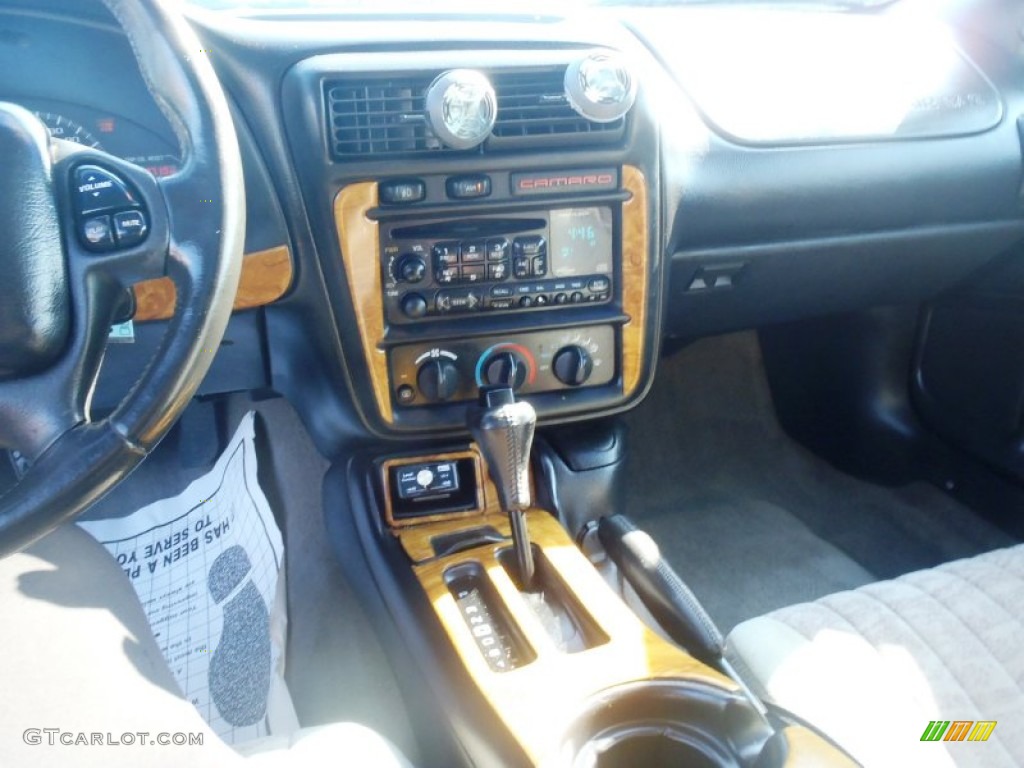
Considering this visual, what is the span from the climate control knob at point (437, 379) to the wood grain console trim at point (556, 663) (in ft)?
0.73

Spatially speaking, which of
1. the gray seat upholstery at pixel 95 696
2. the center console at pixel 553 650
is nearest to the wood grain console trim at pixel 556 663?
the center console at pixel 553 650

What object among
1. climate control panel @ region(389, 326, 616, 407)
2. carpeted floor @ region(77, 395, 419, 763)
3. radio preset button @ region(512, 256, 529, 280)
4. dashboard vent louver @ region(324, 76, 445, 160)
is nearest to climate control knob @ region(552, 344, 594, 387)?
climate control panel @ region(389, 326, 616, 407)

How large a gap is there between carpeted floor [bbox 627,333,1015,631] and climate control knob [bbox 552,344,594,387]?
0.64 meters

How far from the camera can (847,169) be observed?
1.36 metres

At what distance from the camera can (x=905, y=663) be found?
103 centimetres

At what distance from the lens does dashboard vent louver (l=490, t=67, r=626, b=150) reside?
1.07 meters

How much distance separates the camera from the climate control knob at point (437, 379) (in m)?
1.14

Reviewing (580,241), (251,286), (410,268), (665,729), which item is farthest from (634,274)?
(665,729)

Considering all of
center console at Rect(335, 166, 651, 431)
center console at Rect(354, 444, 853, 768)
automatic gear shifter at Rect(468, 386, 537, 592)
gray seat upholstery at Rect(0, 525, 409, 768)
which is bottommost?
center console at Rect(354, 444, 853, 768)

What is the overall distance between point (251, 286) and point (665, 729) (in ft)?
2.15

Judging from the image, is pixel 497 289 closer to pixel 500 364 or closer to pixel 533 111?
pixel 500 364

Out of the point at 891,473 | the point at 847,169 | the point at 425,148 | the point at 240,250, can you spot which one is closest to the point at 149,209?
the point at 240,250

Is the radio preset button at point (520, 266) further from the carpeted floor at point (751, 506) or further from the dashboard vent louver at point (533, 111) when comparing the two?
the carpeted floor at point (751, 506)

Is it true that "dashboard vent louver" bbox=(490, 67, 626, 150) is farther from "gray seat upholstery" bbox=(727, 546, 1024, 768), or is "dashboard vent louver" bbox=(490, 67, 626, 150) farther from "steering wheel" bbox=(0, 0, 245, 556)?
"gray seat upholstery" bbox=(727, 546, 1024, 768)
